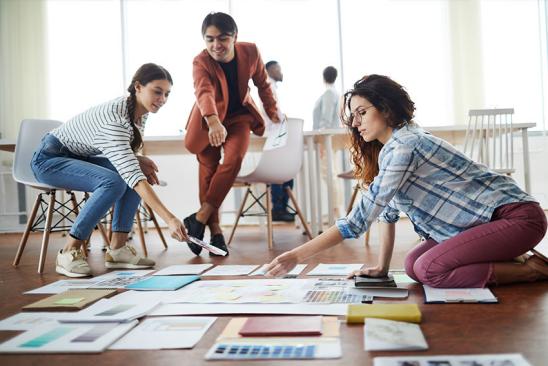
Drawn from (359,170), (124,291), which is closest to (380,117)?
(359,170)

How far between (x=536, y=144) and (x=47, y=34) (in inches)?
202

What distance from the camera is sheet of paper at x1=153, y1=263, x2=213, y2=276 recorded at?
2207 millimetres

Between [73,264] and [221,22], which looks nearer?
[73,264]

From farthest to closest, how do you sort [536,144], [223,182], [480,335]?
1. [536,144]
2. [223,182]
3. [480,335]

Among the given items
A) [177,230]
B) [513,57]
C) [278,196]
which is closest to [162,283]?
[177,230]

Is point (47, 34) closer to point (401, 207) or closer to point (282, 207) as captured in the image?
point (282, 207)

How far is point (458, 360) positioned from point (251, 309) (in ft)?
1.98

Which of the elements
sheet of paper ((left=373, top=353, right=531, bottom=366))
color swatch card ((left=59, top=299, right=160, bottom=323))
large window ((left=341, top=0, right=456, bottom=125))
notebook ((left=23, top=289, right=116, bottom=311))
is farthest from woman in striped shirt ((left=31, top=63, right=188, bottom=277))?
large window ((left=341, top=0, right=456, bottom=125))

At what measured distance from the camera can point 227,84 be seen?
2998 millimetres

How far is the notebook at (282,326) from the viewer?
1.18m

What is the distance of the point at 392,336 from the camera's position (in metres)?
1.14

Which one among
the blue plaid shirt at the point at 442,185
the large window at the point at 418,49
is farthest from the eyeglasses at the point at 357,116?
the large window at the point at 418,49

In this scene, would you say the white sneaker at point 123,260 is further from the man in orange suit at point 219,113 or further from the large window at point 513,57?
the large window at point 513,57

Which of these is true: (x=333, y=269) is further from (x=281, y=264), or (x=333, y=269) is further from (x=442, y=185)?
(x=281, y=264)
